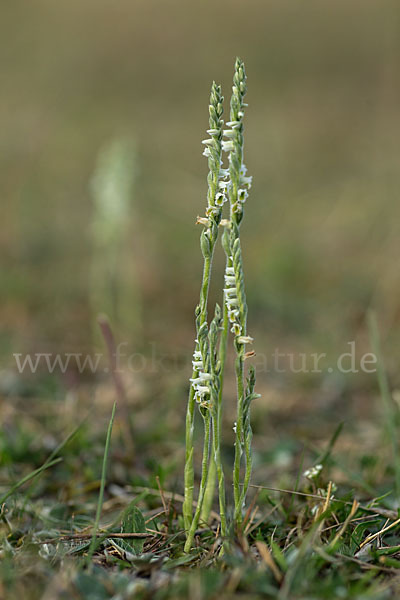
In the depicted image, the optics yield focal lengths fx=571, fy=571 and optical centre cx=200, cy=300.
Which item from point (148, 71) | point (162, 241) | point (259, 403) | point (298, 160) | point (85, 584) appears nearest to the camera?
point (85, 584)

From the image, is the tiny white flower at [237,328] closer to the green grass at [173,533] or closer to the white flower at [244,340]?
the white flower at [244,340]

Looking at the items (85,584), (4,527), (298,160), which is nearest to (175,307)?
(4,527)

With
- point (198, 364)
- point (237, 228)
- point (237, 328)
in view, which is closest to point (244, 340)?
point (237, 328)

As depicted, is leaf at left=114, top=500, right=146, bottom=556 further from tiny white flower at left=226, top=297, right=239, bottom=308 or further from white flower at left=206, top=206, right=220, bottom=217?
white flower at left=206, top=206, right=220, bottom=217

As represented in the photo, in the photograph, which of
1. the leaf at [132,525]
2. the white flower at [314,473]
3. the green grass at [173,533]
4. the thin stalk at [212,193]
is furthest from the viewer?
the white flower at [314,473]

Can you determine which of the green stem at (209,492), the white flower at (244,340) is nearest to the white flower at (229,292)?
the white flower at (244,340)

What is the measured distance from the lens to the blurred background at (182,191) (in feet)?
15.0

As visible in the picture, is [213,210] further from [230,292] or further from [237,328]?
[237,328]

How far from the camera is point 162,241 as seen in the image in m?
7.67

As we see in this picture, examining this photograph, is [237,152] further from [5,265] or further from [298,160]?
[298,160]

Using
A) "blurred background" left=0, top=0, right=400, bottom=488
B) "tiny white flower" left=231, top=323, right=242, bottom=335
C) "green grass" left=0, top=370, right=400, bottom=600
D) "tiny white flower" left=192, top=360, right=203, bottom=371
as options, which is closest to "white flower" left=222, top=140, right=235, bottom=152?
"tiny white flower" left=231, top=323, right=242, bottom=335

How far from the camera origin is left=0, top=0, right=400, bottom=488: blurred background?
456 centimetres

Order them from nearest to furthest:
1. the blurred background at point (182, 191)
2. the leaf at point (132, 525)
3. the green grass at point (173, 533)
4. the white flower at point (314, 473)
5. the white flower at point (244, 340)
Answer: the green grass at point (173, 533), the white flower at point (244, 340), the leaf at point (132, 525), the white flower at point (314, 473), the blurred background at point (182, 191)

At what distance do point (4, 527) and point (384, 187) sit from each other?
775 cm
